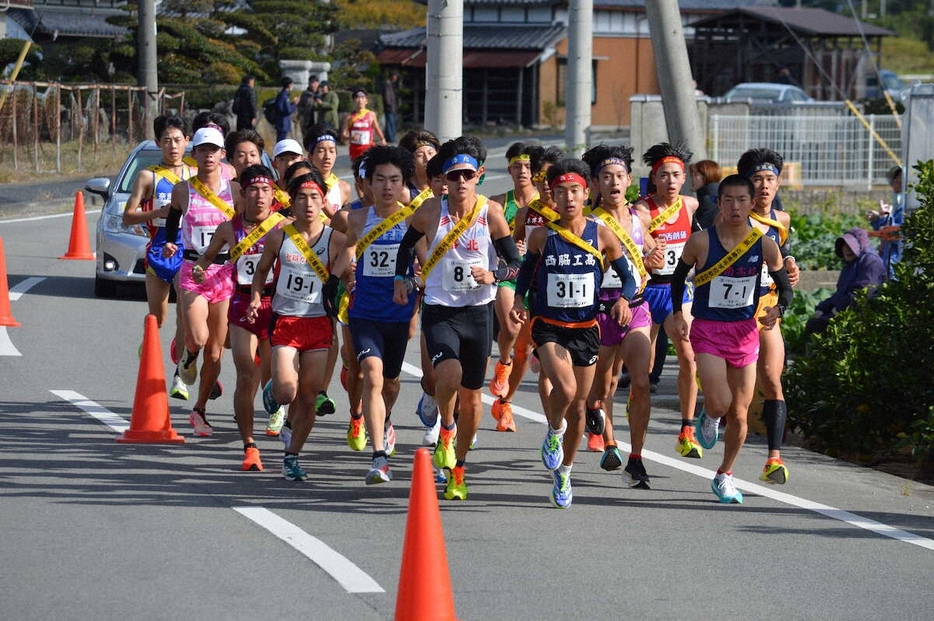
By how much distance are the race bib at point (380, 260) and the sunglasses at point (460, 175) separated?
2.06 feet

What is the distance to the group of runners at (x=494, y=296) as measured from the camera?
930 centimetres

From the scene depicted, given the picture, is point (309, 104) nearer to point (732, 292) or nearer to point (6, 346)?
point (6, 346)

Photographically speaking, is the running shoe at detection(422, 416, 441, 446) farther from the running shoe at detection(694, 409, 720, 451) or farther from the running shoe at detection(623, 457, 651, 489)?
the running shoe at detection(694, 409, 720, 451)

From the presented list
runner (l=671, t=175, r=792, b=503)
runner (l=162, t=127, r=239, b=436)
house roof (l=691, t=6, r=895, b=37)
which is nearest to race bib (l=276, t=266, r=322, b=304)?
runner (l=162, t=127, r=239, b=436)

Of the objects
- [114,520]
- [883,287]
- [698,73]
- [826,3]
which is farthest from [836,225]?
[826,3]

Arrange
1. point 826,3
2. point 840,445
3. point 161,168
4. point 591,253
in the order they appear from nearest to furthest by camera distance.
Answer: point 591,253, point 840,445, point 161,168, point 826,3

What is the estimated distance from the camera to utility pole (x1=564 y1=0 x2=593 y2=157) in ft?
85.3

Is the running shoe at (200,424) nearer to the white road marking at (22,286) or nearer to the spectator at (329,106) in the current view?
the white road marking at (22,286)

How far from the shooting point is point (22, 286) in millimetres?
18844

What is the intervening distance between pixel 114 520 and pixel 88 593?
4.90ft

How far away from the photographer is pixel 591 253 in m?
9.25

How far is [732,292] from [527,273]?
1225mm

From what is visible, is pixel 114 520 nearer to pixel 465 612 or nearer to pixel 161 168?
pixel 465 612

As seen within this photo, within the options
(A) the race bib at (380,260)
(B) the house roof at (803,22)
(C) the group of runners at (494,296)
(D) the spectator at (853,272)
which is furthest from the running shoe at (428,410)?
(B) the house roof at (803,22)
